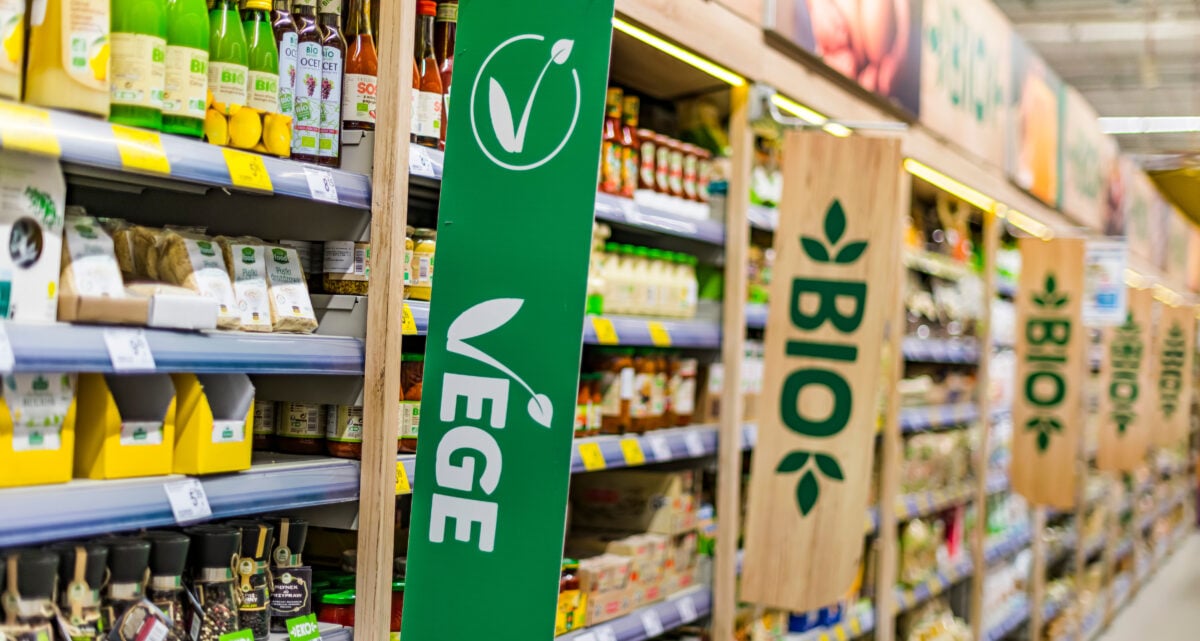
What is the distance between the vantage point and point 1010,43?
6195 millimetres

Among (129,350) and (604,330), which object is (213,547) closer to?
(129,350)

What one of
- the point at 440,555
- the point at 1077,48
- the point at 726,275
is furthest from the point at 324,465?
the point at 1077,48

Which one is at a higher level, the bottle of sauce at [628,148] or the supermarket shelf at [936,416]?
the bottle of sauce at [628,148]

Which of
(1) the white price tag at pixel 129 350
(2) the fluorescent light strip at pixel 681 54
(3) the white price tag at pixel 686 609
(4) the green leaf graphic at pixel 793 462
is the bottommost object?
(3) the white price tag at pixel 686 609

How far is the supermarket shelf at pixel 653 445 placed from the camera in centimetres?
300

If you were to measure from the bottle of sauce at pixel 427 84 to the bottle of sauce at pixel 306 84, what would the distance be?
0.25 meters

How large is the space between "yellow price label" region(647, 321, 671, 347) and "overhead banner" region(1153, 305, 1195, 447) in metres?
6.53

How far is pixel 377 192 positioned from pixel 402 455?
1.75 ft

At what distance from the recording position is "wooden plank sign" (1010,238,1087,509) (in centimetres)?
592

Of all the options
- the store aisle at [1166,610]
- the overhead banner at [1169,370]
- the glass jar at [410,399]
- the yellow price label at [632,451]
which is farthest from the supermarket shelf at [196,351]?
the overhead banner at [1169,370]

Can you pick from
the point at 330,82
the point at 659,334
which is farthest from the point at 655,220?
the point at 330,82

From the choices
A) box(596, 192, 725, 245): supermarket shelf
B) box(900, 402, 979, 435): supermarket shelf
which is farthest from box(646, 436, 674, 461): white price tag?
box(900, 402, 979, 435): supermarket shelf

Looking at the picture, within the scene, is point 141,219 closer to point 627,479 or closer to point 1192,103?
point 627,479

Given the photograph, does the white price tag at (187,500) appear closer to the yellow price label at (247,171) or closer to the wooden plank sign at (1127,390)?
the yellow price label at (247,171)
